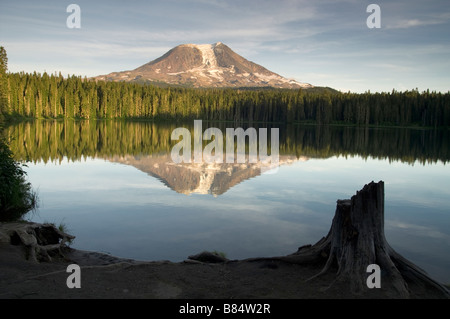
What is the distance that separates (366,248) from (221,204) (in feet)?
30.4

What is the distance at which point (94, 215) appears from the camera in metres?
13.8

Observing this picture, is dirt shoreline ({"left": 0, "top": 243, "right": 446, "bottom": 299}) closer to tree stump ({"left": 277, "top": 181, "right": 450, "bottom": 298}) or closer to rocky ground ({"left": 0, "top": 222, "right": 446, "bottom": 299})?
rocky ground ({"left": 0, "top": 222, "right": 446, "bottom": 299})

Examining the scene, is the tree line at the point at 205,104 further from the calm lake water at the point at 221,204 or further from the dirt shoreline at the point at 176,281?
the dirt shoreline at the point at 176,281

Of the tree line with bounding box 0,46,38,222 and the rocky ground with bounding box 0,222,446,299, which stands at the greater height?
the tree line with bounding box 0,46,38,222

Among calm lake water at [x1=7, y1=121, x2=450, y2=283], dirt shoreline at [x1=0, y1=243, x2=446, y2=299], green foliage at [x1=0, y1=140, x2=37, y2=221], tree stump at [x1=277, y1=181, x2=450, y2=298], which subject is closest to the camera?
dirt shoreline at [x1=0, y1=243, x2=446, y2=299]

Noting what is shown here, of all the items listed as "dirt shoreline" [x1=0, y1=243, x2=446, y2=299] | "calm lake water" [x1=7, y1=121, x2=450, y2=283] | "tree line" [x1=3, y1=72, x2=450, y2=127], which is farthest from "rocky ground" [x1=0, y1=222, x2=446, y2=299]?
"tree line" [x1=3, y1=72, x2=450, y2=127]

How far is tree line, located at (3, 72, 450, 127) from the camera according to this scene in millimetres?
97812

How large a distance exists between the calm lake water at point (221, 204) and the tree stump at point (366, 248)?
8.49ft

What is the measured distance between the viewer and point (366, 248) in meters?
7.23

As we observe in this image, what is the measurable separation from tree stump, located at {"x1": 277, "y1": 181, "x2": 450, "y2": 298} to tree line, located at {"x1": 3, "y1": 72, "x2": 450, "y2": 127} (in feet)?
296

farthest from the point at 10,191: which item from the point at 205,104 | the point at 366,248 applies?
the point at 205,104

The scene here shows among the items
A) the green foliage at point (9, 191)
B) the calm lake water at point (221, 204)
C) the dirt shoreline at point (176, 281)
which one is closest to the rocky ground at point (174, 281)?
the dirt shoreline at point (176, 281)

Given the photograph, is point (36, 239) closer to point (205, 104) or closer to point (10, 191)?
point (10, 191)

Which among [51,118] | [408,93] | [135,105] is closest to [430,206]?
[51,118]
